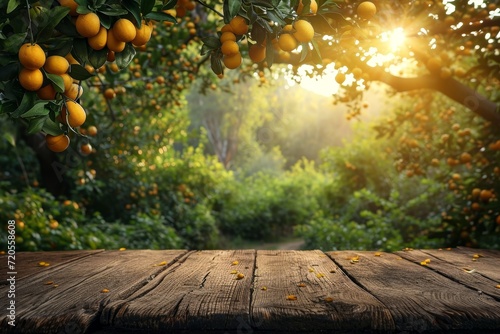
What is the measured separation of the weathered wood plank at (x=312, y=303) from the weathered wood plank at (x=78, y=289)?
440 millimetres

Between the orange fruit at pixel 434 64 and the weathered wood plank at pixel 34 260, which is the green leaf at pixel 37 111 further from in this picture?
the orange fruit at pixel 434 64

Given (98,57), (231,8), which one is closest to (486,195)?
(231,8)

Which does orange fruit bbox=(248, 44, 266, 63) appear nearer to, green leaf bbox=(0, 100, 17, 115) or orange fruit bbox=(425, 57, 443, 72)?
green leaf bbox=(0, 100, 17, 115)

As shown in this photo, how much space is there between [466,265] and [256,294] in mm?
1032

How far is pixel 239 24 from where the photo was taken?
5.64 ft

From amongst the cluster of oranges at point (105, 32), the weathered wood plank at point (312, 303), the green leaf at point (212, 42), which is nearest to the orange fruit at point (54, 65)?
the cluster of oranges at point (105, 32)

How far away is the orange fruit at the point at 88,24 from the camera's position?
4.79 ft

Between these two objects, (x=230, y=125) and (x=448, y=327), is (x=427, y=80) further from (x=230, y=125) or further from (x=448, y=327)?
(x=230, y=125)

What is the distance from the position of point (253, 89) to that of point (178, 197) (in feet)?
51.2

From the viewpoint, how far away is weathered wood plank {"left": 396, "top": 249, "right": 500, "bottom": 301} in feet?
5.42

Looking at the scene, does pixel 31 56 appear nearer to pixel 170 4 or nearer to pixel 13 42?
pixel 13 42

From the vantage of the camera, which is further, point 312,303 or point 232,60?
point 232,60

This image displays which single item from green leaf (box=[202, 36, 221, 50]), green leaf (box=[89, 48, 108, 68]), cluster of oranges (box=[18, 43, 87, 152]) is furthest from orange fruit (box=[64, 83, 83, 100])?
green leaf (box=[202, 36, 221, 50])

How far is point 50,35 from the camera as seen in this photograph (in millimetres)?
1491
